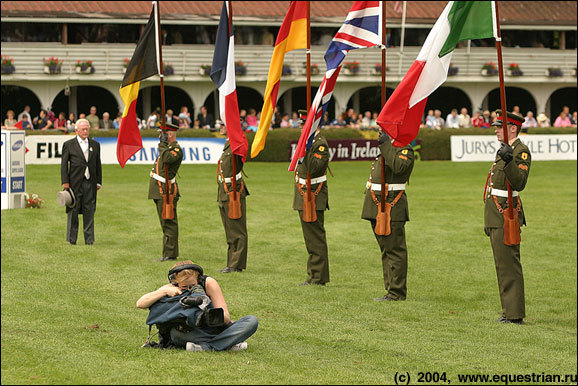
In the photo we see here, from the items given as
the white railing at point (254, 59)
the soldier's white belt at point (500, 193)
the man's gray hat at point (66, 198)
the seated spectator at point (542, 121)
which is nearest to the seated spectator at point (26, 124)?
the white railing at point (254, 59)

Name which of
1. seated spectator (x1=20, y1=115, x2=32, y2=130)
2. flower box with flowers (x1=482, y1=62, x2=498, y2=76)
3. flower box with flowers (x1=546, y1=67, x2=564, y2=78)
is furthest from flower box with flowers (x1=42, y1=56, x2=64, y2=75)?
flower box with flowers (x1=546, y1=67, x2=564, y2=78)

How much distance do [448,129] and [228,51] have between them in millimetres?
25793

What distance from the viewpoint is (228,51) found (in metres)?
14.7

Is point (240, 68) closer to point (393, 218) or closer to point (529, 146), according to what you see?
point (529, 146)

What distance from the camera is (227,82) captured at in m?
14.8

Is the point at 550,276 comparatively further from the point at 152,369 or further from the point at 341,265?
the point at 152,369

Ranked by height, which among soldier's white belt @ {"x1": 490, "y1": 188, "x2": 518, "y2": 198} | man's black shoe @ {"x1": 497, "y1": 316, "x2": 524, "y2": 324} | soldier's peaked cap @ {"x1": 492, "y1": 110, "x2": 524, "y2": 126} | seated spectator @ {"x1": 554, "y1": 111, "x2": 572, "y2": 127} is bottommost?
man's black shoe @ {"x1": 497, "y1": 316, "x2": 524, "y2": 324}

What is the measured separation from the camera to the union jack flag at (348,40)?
41.7 feet

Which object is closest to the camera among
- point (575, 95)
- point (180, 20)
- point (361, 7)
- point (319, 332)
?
point (319, 332)

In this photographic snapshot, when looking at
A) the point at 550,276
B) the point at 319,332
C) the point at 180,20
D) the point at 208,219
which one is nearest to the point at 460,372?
the point at 319,332

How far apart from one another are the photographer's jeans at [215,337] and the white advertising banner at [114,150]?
75.8ft

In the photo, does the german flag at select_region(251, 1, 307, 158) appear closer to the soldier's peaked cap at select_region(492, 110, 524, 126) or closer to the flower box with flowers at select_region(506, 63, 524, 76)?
the soldier's peaked cap at select_region(492, 110, 524, 126)

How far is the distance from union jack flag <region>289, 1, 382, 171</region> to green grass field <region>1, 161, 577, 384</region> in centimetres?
231

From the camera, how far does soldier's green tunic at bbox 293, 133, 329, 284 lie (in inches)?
542
